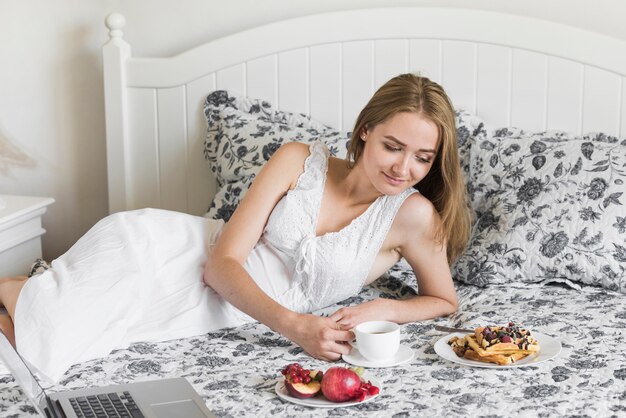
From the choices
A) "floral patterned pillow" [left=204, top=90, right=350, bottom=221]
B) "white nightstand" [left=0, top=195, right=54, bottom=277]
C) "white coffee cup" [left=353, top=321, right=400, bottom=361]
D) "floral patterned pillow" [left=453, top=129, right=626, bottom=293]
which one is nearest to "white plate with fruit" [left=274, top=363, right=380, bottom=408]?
"white coffee cup" [left=353, top=321, right=400, bottom=361]

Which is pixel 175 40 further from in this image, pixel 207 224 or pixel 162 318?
pixel 162 318

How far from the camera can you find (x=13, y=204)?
9.05 feet

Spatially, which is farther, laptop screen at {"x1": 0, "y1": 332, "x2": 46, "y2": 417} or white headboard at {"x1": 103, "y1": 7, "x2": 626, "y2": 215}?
white headboard at {"x1": 103, "y1": 7, "x2": 626, "y2": 215}

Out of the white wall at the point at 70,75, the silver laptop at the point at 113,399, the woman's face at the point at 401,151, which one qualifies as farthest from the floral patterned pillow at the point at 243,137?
the silver laptop at the point at 113,399

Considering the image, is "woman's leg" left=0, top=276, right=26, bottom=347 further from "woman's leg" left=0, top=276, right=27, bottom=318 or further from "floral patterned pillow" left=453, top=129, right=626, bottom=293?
"floral patterned pillow" left=453, top=129, right=626, bottom=293

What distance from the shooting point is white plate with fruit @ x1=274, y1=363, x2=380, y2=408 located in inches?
60.8

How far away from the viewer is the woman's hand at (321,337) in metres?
1.79

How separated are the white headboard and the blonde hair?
0.66 metres

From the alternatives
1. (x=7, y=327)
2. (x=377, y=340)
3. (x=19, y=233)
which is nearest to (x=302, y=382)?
(x=377, y=340)

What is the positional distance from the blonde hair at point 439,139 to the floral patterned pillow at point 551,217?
188 millimetres

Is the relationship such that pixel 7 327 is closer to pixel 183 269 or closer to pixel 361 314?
pixel 183 269

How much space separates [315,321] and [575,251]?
0.80 metres

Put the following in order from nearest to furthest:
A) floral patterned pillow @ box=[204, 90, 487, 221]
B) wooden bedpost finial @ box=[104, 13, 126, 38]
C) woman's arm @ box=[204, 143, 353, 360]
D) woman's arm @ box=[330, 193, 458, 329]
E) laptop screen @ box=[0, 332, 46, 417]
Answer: laptop screen @ box=[0, 332, 46, 417] → woman's arm @ box=[204, 143, 353, 360] → woman's arm @ box=[330, 193, 458, 329] → floral patterned pillow @ box=[204, 90, 487, 221] → wooden bedpost finial @ box=[104, 13, 126, 38]

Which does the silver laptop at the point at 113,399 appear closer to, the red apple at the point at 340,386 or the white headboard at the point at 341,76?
the red apple at the point at 340,386
